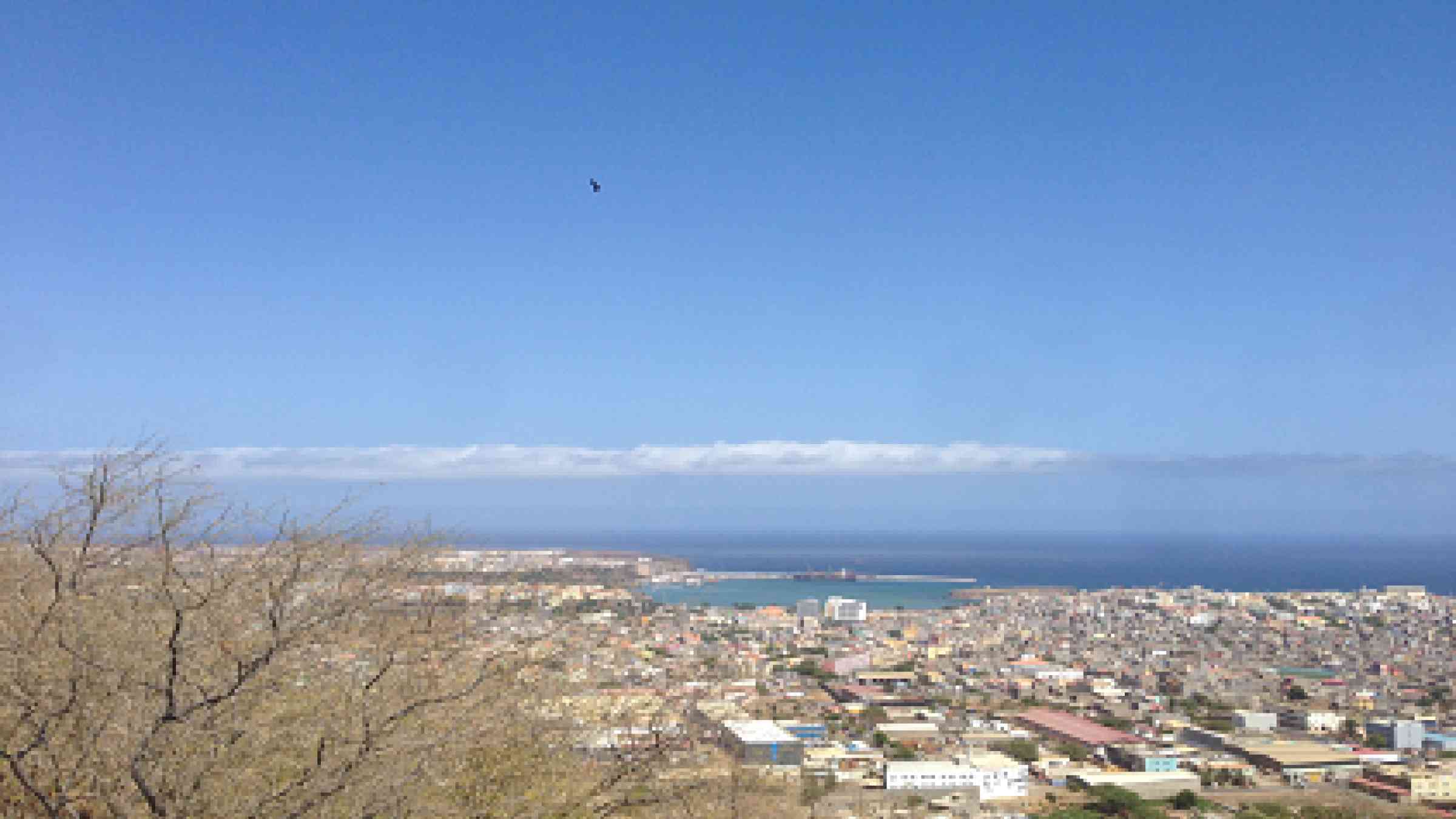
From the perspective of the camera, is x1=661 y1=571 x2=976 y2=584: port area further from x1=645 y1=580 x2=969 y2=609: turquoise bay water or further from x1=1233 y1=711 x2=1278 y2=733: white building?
x1=1233 y1=711 x2=1278 y2=733: white building

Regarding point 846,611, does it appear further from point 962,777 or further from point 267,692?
point 267,692

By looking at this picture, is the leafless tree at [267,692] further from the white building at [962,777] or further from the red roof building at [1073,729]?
the red roof building at [1073,729]

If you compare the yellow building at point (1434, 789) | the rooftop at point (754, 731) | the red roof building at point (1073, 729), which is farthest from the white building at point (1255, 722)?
the rooftop at point (754, 731)

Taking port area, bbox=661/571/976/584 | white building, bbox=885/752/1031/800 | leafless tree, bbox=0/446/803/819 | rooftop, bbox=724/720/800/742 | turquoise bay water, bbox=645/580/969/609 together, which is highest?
leafless tree, bbox=0/446/803/819

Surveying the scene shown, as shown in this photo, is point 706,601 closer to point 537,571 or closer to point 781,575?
point 781,575

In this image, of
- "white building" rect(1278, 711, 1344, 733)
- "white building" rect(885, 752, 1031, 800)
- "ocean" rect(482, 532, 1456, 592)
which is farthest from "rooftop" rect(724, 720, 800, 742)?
"ocean" rect(482, 532, 1456, 592)

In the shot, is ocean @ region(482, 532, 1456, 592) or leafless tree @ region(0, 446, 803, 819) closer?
leafless tree @ region(0, 446, 803, 819)

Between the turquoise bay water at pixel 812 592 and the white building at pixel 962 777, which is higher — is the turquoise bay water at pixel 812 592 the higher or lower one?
the lower one
